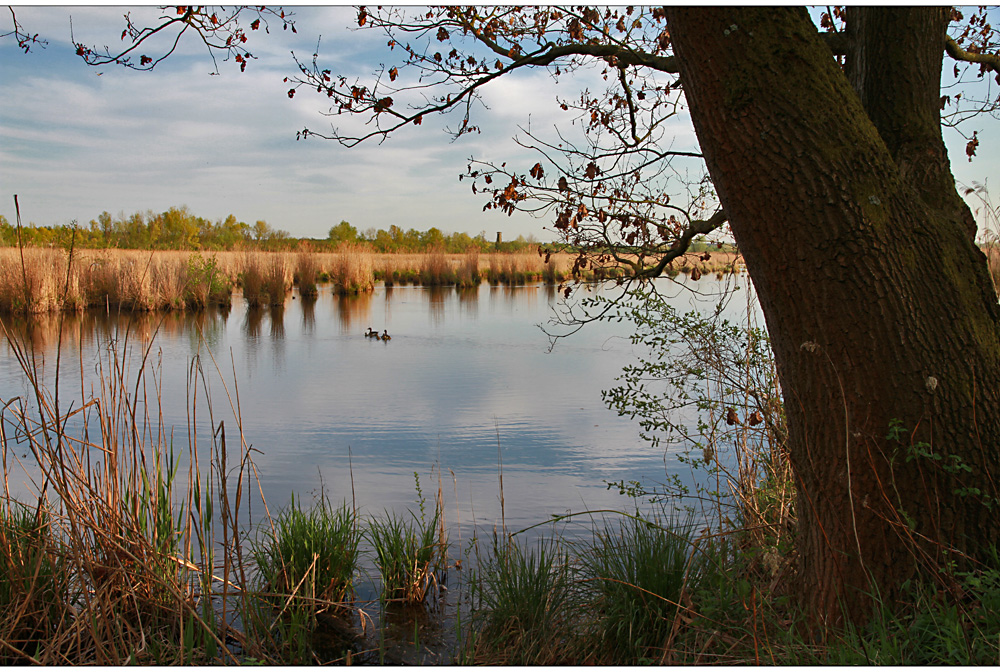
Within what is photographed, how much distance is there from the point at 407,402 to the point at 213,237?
78.3 feet

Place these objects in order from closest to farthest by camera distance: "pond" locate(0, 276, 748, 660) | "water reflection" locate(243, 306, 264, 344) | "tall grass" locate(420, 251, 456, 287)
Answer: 1. "pond" locate(0, 276, 748, 660)
2. "water reflection" locate(243, 306, 264, 344)
3. "tall grass" locate(420, 251, 456, 287)

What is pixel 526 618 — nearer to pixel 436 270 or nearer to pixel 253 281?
pixel 253 281

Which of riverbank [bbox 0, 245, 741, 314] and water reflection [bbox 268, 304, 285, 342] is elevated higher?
riverbank [bbox 0, 245, 741, 314]

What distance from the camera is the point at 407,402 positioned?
7.65 m

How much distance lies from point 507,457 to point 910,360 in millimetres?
4008

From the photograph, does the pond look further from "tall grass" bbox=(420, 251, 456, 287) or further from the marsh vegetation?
"tall grass" bbox=(420, 251, 456, 287)

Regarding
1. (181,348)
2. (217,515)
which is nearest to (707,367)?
(217,515)

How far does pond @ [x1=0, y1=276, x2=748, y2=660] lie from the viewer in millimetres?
4637

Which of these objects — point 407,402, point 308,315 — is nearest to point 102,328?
point 308,315

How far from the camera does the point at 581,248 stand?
3678mm

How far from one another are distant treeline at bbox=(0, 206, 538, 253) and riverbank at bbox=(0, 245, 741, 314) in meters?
0.48

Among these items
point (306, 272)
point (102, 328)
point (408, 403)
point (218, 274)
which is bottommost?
point (408, 403)

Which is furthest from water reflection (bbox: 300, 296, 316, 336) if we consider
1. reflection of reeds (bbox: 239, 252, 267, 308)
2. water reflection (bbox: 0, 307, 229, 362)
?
water reflection (bbox: 0, 307, 229, 362)

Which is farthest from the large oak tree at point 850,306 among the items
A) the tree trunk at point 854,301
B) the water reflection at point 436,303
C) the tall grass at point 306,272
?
the tall grass at point 306,272
